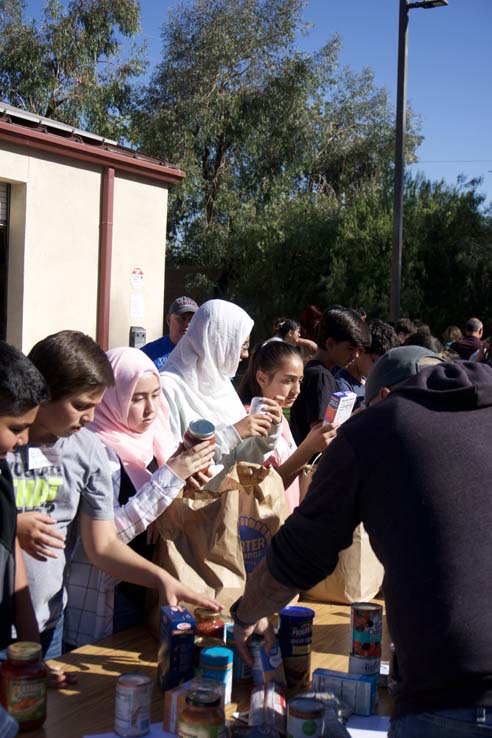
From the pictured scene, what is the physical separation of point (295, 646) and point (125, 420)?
971 millimetres

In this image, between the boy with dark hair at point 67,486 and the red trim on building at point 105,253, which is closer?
the boy with dark hair at point 67,486

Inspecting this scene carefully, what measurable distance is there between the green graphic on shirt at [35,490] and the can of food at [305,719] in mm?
904

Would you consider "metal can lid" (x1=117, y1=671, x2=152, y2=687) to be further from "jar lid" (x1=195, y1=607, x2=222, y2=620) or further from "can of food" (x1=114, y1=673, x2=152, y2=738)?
"jar lid" (x1=195, y1=607, x2=222, y2=620)

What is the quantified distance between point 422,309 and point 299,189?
8183mm

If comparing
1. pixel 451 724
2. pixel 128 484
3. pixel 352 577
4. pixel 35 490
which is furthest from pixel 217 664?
pixel 352 577

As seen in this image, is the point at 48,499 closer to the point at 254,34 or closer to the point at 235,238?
the point at 235,238

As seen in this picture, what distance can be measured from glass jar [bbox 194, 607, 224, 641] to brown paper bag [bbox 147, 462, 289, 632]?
0.18 metres

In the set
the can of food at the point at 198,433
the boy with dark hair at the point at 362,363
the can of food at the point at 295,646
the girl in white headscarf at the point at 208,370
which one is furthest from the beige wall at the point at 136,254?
the can of food at the point at 295,646

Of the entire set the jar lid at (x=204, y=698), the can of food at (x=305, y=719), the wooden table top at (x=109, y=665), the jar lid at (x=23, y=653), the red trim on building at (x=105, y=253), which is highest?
the red trim on building at (x=105, y=253)

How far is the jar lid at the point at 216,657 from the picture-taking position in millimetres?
1786

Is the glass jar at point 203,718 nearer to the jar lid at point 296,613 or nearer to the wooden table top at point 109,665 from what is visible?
the wooden table top at point 109,665

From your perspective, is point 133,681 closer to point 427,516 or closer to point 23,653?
point 23,653

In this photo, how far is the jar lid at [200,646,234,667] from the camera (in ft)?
5.86

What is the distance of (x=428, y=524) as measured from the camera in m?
1.47
